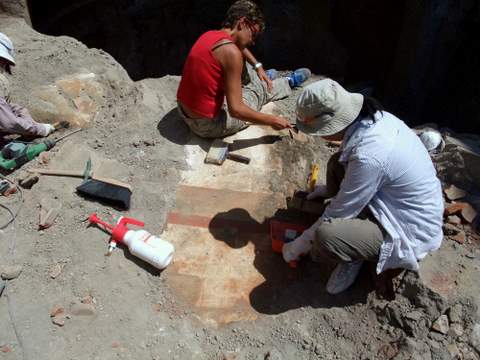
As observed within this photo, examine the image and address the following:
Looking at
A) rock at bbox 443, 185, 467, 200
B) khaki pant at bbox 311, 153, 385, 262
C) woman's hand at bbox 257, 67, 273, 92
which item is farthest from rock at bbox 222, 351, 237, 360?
woman's hand at bbox 257, 67, 273, 92

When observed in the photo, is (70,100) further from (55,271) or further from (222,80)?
(55,271)

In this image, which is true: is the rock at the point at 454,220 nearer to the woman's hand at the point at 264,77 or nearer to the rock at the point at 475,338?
the rock at the point at 475,338

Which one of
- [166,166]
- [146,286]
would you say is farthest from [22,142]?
[146,286]

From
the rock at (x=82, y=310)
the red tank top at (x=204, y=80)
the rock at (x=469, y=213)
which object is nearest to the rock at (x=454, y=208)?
the rock at (x=469, y=213)

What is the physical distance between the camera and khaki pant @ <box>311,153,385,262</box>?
96.4 inches

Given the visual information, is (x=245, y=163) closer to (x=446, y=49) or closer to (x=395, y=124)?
(x=395, y=124)

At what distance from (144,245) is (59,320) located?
28.0 inches

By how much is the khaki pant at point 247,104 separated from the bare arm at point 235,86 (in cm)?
26

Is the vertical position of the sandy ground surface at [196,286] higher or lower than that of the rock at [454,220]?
lower

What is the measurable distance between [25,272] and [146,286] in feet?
2.76

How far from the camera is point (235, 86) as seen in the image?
142 inches

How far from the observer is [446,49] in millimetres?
4840

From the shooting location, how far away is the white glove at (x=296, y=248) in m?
2.78

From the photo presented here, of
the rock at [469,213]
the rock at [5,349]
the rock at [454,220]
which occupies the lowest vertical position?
the rock at [5,349]
